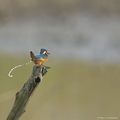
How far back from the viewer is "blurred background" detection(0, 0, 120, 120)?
2010 mm

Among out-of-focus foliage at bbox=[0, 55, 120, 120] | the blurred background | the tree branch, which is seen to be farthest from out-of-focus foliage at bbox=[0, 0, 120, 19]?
the tree branch

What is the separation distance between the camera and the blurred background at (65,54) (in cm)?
201

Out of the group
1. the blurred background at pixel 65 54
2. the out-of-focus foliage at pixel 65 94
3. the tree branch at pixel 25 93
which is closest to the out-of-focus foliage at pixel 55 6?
the blurred background at pixel 65 54

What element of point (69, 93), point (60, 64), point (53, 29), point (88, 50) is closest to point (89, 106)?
point (69, 93)

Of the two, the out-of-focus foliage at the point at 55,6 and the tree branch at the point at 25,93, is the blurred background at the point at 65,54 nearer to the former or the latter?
the out-of-focus foliage at the point at 55,6

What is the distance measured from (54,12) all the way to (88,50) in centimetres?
50

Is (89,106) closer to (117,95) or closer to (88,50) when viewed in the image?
(117,95)

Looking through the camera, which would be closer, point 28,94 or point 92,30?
point 28,94

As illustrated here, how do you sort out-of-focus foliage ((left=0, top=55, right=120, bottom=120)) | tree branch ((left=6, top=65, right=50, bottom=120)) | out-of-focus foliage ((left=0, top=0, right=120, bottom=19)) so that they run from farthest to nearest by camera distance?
out-of-focus foliage ((left=0, top=0, right=120, bottom=19)) < out-of-focus foliage ((left=0, top=55, right=120, bottom=120)) < tree branch ((left=6, top=65, right=50, bottom=120))

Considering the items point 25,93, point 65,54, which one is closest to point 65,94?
point 65,54

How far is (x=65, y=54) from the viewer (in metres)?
2.72

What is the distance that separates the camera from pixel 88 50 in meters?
2.85

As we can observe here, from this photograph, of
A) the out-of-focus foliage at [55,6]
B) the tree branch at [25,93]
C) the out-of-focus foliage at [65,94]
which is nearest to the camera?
the tree branch at [25,93]

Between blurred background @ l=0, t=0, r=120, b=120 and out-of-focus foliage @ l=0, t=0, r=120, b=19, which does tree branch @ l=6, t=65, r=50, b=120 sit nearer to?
blurred background @ l=0, t=0, r=120, b=120
